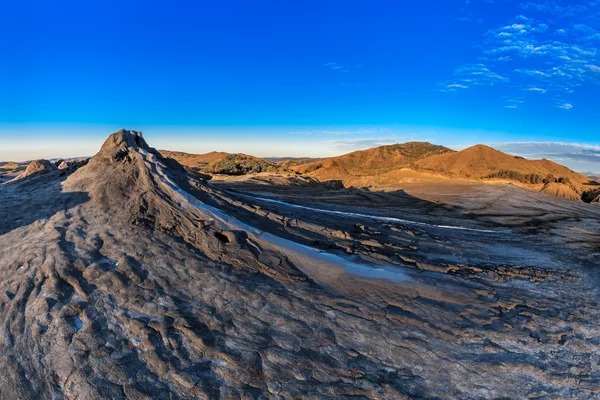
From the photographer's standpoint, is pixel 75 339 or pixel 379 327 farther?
pixel 379 327

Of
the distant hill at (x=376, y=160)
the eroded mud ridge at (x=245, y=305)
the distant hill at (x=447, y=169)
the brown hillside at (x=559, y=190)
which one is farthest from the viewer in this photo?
the distant hill at (x=376, y=160)

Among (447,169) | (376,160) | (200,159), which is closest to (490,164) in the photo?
(447,169)

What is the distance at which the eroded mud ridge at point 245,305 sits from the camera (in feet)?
10.5

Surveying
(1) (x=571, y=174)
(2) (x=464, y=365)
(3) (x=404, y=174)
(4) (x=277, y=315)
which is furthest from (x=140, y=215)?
(1) (x=571, y=174)

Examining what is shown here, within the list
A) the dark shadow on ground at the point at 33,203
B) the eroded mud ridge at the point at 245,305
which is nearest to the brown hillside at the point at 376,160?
the dark shadow on ground at the point at 33,203

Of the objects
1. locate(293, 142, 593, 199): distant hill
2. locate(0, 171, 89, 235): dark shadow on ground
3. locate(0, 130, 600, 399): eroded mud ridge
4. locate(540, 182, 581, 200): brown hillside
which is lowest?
locate(0, 130, 600, 399): eroded mud ridge

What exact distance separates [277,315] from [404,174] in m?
16.0

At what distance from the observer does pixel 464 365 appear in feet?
11.5

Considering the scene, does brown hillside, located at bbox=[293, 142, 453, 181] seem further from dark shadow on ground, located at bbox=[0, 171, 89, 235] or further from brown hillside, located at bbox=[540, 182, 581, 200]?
dark shadow on ground, located at bbox=[0, 171, 89, 235]

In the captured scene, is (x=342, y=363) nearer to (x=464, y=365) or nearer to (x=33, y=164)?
(x=464, y=365)

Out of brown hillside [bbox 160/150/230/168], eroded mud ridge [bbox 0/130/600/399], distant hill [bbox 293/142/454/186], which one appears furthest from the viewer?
brown hillside [bbox 160/150/230/168]

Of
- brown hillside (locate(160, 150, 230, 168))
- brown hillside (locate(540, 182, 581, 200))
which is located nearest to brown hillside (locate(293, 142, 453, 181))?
brown hillside (locate(160, 150, 230, 168))

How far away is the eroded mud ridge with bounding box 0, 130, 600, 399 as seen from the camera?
3191 millimetres

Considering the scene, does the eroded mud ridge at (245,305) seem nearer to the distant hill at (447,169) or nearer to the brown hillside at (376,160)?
the distant hill at (447,169)
